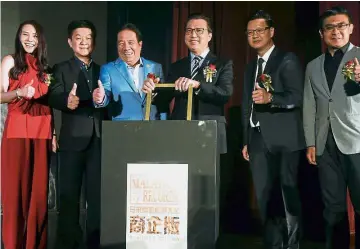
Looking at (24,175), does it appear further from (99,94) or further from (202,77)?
(202,77)

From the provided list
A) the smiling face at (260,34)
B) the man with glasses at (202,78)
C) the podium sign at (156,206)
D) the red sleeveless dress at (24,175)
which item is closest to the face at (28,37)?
the red sleeveless dress at (24,175)

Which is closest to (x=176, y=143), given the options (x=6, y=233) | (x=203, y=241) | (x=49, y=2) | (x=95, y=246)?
(x=203, y=241)

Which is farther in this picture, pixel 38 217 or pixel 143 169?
pixel 38 217

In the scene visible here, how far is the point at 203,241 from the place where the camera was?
7.30 ft

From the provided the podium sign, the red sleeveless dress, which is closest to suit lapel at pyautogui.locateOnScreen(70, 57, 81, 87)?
the red sleeveless dress

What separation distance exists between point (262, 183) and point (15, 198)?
1454 mm

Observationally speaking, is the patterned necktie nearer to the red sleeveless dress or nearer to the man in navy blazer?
the man in navy blazer

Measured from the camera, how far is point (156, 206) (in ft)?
7.31

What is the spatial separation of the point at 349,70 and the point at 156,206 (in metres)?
1.26

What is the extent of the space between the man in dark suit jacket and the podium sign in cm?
65

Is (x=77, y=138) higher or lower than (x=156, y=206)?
higher

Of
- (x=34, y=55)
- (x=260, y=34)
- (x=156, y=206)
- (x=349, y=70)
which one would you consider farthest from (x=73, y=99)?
(x=349, y=70)

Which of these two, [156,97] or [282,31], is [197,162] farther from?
[282,31]

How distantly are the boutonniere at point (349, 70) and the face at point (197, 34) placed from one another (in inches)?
33.2
